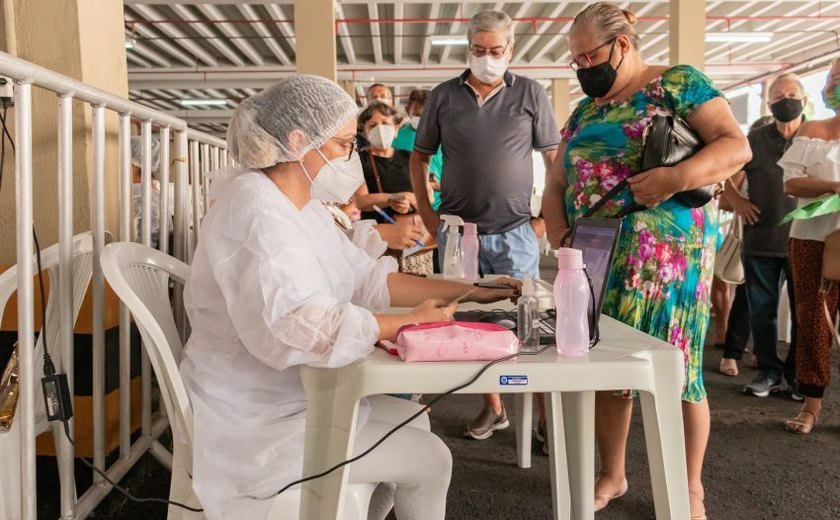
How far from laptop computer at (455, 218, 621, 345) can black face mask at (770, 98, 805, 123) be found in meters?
2.37

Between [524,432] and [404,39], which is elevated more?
[404,39]

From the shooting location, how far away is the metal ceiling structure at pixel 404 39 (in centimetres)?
939

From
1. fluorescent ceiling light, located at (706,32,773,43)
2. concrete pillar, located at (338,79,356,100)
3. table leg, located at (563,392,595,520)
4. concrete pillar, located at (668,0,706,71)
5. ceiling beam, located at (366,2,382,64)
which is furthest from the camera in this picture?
concrete pillar, located at (338,79,356,100)

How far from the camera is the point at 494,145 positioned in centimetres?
278

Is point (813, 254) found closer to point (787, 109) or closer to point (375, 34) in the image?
point (787, 109)

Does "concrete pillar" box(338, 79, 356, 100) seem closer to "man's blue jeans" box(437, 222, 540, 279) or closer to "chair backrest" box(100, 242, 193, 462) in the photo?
"man's blue jeans" box(437, 222, 540, 279)

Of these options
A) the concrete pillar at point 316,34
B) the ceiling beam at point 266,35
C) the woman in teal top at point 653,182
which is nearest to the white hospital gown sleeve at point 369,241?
the woman in teal top at point 653,182

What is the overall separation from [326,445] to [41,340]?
960 mm

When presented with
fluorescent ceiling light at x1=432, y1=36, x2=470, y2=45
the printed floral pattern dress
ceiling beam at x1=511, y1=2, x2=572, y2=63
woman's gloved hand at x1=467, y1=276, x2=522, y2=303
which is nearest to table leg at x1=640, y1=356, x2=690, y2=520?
woman's gloved hand at x1=467, y1=276, x2=522, y2=303

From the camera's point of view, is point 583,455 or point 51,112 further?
point 51,112

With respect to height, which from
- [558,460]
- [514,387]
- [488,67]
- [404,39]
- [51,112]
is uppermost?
[404,39]

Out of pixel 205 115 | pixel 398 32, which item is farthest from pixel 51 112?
pixel 205 115

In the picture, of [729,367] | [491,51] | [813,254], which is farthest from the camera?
[729,367]

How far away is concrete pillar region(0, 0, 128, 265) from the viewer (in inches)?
86.5
